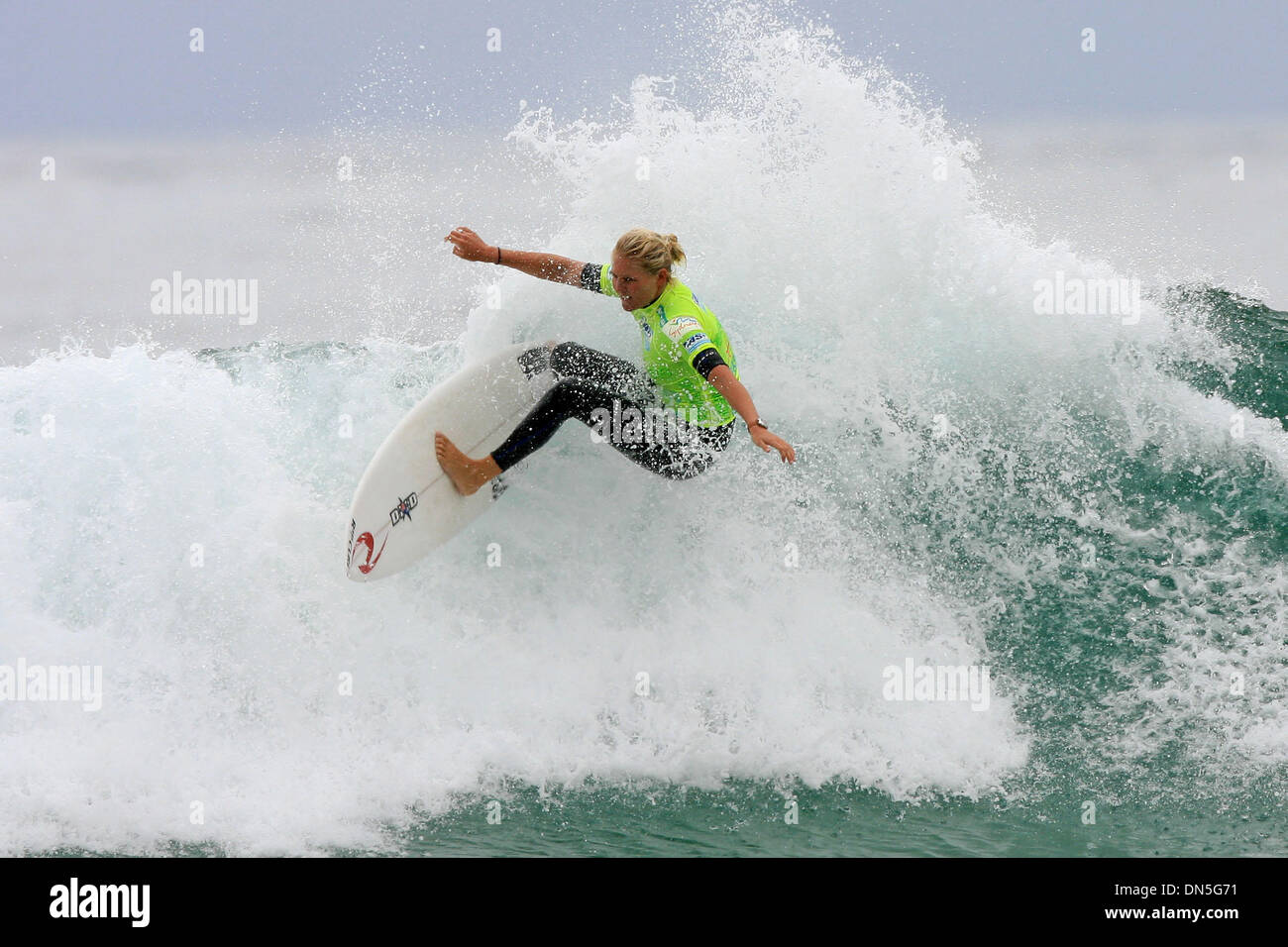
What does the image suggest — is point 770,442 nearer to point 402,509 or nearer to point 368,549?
point 402,509

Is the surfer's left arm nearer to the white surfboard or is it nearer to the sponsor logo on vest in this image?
the sponsor logo on vest

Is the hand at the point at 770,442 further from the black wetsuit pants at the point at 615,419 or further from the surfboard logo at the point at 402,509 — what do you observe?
the surfboard logo at the point at 402,509

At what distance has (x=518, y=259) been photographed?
204 inches

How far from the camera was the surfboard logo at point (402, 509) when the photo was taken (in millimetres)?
5227

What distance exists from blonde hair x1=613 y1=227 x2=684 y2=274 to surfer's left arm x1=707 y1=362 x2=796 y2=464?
0.56 m

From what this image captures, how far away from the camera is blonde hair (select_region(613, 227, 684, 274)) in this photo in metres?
4.79

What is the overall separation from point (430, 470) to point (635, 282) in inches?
54.9
